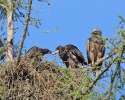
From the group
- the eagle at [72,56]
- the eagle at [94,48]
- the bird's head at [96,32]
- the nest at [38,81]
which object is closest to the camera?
the nest at [38,81]

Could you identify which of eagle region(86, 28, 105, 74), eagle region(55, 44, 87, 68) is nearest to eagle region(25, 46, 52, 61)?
eagle region(55, 44, 87, 68)

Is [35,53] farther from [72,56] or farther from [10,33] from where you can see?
[72,56]

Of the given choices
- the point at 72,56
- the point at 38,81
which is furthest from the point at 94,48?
the point at 38,81

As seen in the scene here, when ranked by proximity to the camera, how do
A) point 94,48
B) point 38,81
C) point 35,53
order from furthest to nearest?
point 94,48 < point 35,53 < point 38,81

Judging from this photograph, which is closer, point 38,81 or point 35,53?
Result: point 38,81

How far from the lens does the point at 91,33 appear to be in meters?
14.1

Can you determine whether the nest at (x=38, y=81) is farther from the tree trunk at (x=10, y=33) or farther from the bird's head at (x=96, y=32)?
the bird's head at (x=96, y=32)

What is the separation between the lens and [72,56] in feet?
44.0

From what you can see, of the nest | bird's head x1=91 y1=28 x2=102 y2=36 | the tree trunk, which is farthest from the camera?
bird's head x1=91 y1=28 x2=102 y2=36

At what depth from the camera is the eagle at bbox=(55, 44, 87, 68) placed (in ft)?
43.7

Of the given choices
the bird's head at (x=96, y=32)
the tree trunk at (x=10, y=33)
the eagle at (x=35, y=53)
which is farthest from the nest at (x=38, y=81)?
the bird's head at (x=96, y=32)

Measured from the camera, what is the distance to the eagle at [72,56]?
13.3m

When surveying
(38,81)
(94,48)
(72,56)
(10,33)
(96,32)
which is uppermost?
(96,32)

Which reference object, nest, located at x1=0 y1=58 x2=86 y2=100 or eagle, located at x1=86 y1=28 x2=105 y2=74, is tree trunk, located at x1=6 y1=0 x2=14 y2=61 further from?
eagle, located at x1=86 y1=28 x2=105 y2=74
